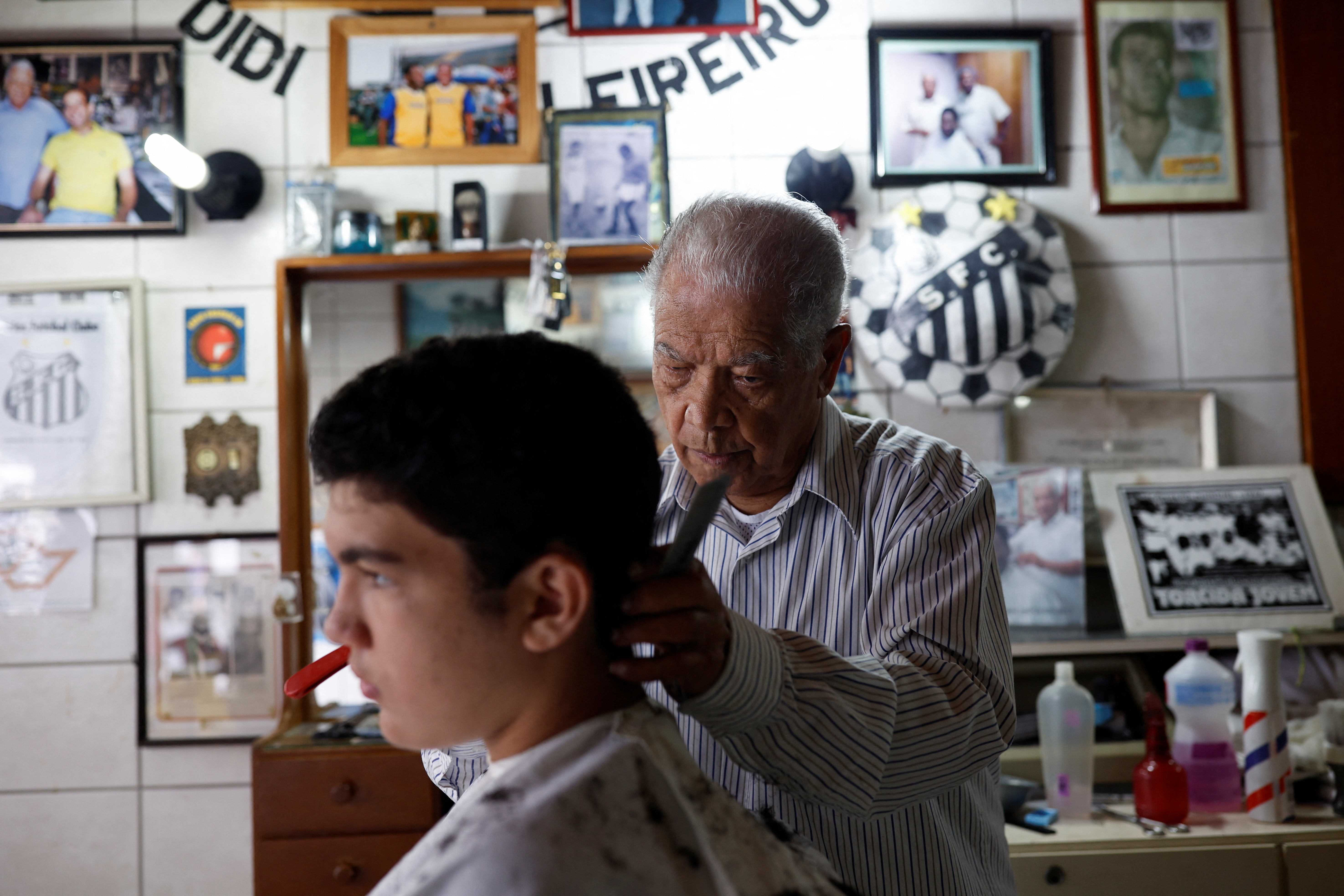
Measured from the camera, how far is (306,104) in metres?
2.82

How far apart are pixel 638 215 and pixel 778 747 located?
2.10 m

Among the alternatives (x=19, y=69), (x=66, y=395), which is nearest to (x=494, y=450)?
(x=66, y=395)

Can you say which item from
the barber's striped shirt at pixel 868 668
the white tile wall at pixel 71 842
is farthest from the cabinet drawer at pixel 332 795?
the barber's striped shirt at pixel 868 668

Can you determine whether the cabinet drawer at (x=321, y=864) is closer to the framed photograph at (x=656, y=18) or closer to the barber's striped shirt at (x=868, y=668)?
the barber's striped shirt at (x=868, y=668)

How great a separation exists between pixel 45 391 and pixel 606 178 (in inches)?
65.6

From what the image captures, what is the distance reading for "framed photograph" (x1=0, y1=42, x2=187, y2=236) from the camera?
2.79 metres

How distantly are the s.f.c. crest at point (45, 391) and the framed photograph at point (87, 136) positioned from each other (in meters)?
0.35

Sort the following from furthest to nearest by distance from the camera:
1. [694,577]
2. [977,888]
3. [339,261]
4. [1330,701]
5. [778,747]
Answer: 1. [339,261]
2. [1330,701]
3. [977,888]
4. [778,747]
5. [694,577]

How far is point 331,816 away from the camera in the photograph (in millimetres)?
2410

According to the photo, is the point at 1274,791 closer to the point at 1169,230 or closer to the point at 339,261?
the point at 1169,230

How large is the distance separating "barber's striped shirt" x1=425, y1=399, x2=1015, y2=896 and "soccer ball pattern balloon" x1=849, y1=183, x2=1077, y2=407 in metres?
1.35

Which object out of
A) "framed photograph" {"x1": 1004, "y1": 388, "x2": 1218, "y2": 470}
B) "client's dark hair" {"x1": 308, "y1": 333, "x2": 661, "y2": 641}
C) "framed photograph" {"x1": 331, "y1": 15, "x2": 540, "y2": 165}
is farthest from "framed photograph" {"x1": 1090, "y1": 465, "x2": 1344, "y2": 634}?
"client's dark hair" {"x1": 308, "y1": 333, "x2": 661, "y2": 641}

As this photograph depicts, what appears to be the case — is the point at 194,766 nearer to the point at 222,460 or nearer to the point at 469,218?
the point at 222,460

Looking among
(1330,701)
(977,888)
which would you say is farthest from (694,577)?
(1330,701)
